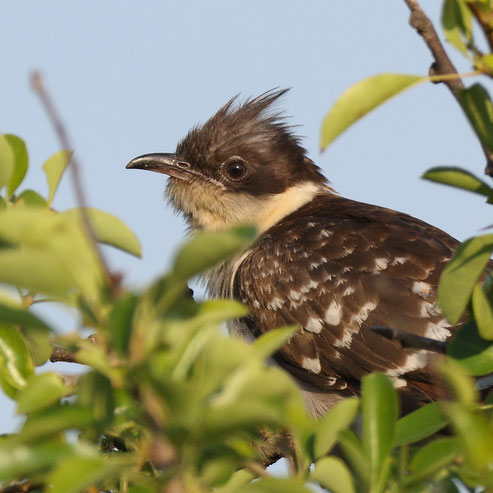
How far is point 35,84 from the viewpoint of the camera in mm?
1889

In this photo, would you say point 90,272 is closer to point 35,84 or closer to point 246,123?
point 35,84

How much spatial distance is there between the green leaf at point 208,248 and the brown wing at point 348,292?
4.82 meters

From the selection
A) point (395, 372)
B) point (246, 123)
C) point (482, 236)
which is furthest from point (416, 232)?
point (482, 236)

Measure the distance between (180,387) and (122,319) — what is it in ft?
0.60

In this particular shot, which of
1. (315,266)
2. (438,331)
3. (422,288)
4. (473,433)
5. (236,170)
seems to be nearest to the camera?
(473,433)

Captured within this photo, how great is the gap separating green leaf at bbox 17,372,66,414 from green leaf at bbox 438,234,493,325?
1148mm

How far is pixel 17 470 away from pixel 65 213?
62 cm

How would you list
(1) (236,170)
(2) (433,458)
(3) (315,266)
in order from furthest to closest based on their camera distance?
1. (1) (236,170)
2. (3) (315,266)
3. (2) (433,458)

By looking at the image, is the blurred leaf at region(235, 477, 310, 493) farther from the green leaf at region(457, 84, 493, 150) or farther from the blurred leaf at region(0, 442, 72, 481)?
the green leaf at region(457, 84, 493, 150)

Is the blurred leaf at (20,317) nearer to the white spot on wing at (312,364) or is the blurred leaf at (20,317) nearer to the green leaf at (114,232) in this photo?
the green leaf at (114,232)

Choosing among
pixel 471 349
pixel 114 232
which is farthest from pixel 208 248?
pixel 471 349

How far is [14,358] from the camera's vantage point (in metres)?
2.73

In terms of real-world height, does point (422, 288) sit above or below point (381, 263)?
below

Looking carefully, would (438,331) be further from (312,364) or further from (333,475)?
(333,475)
